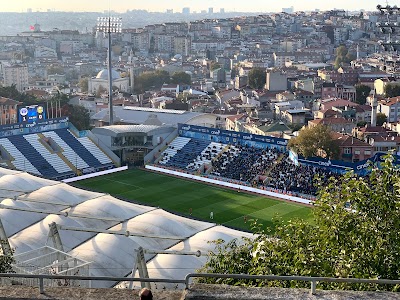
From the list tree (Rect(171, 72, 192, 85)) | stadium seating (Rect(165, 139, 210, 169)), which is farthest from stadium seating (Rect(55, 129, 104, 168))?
tree (Rect(171, 72, 192, 85))

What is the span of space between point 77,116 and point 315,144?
24.8 metres

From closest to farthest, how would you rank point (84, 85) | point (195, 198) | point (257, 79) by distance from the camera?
point (195, 198) → point (257, 79) → point (84, 85)

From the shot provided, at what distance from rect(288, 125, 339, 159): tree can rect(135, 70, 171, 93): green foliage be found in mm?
51379

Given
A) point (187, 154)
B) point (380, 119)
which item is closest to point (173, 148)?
point (187, 154)

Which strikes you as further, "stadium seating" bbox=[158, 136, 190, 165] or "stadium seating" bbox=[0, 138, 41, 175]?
"stadium seating" bbox=[158, 136, 190, 165]

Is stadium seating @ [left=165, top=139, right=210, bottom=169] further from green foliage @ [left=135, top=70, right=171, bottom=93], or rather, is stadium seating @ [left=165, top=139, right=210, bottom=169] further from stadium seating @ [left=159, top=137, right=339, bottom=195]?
green foliage @ [left=135, top=70, right=171, bottom=93]

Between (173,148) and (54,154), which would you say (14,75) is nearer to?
(54,154)

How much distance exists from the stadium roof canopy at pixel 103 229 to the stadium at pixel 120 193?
0.03 m

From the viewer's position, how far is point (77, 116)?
191 feet

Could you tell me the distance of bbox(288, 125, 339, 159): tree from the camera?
136 ft

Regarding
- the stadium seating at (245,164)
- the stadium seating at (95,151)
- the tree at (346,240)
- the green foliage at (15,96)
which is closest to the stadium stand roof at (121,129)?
the stadium seating at (95,151)

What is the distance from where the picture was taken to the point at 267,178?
38.4 metres

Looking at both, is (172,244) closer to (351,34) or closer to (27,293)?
(27,293)

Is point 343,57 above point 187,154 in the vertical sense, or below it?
above
